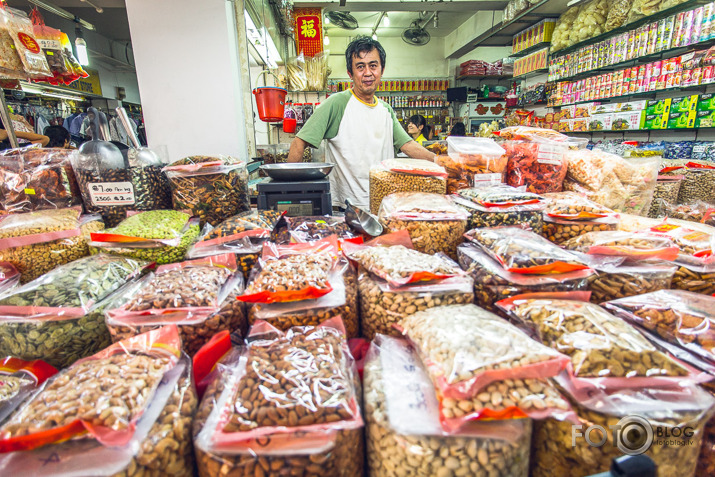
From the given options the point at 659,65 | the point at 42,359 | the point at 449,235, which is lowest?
the point at 42,359

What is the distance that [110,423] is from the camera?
47 cm

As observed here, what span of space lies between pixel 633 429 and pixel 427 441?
307mm

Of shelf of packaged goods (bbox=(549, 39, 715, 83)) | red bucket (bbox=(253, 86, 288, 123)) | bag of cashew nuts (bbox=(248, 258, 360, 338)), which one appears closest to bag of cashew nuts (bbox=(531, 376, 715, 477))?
bag of cashew nuts (bbox=(248, 258, 360, 338))

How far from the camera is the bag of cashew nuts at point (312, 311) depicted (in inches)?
29.9

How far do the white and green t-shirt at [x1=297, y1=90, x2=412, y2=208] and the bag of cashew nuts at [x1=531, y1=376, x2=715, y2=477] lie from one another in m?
1.73

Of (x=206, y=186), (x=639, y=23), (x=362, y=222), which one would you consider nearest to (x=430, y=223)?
(x=362, y=222)

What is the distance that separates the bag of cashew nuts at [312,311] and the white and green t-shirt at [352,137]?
1.40 meters

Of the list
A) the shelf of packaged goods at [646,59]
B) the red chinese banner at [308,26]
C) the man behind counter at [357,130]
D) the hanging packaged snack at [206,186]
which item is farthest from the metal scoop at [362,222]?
the red chinese banner at [308,26]

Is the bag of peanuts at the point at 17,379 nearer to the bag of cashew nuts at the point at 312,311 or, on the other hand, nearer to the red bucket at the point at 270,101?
the bag of cashew nuts at the point at 312,311

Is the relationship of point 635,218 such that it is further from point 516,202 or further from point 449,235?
point 449,235

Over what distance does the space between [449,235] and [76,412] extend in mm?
936

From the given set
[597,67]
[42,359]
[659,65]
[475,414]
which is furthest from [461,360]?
[597,67]

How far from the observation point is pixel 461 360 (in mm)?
543

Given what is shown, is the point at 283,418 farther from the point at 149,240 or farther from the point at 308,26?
the point at 308,26
